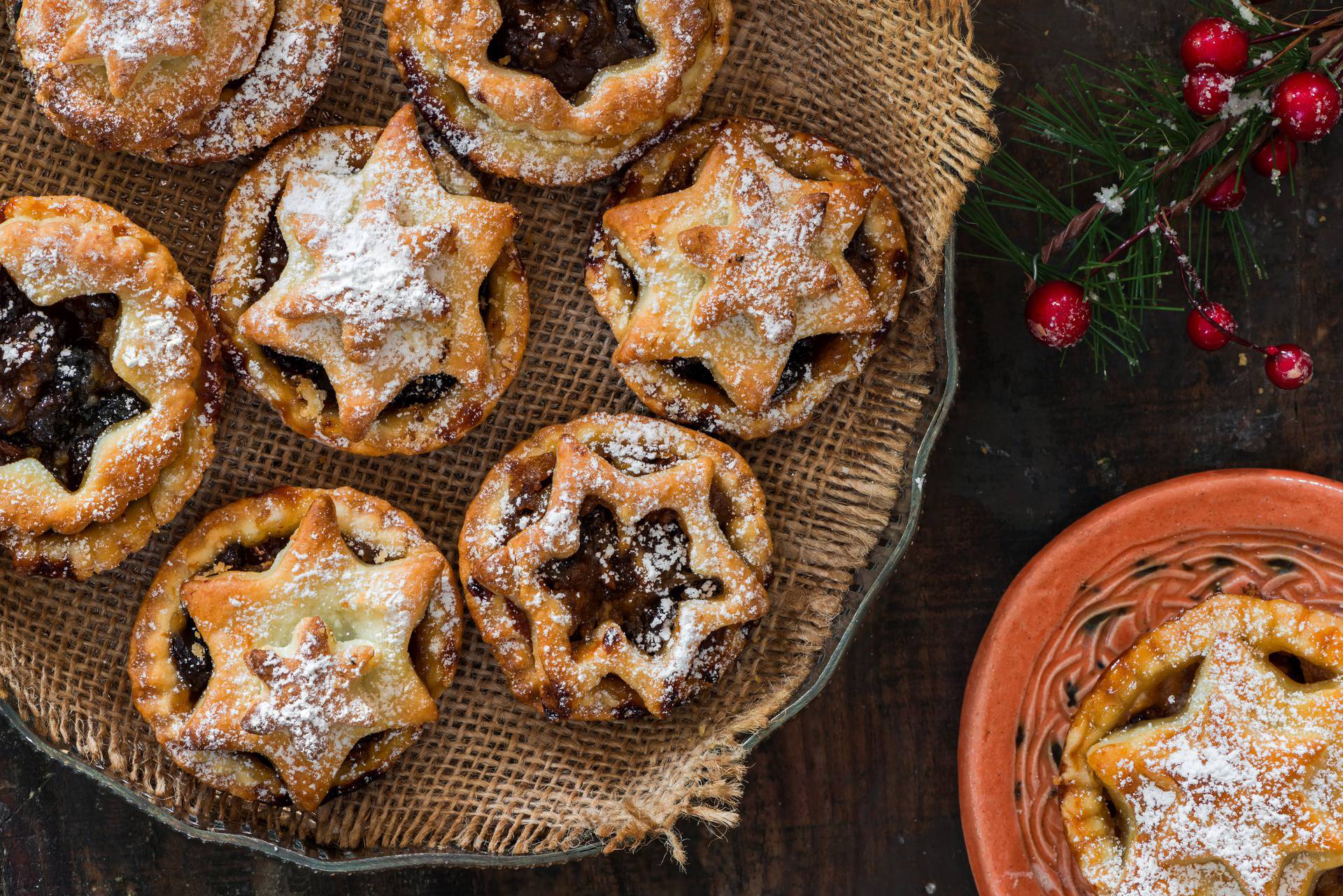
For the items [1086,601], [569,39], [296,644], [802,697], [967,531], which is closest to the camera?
[296,644]

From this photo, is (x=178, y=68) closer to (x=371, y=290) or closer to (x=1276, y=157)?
(x=371, y=290)

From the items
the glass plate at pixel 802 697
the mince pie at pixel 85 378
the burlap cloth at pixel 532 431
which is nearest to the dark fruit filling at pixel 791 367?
the burlap cloth at pixel 532 431

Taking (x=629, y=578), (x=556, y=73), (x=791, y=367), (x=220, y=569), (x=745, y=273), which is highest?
(x=556, y=73)

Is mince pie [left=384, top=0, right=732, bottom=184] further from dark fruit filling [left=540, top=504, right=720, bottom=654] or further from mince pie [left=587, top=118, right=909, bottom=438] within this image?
dark fruit filling [left=540, top=504, right=720, bottom=654]

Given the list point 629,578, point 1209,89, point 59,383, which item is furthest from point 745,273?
point 59,383

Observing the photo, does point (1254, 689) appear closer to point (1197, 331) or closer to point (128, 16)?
point (1197, 331)

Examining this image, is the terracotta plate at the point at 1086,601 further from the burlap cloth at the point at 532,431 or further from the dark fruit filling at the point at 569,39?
the dark fruit filling at the point at 569,39
